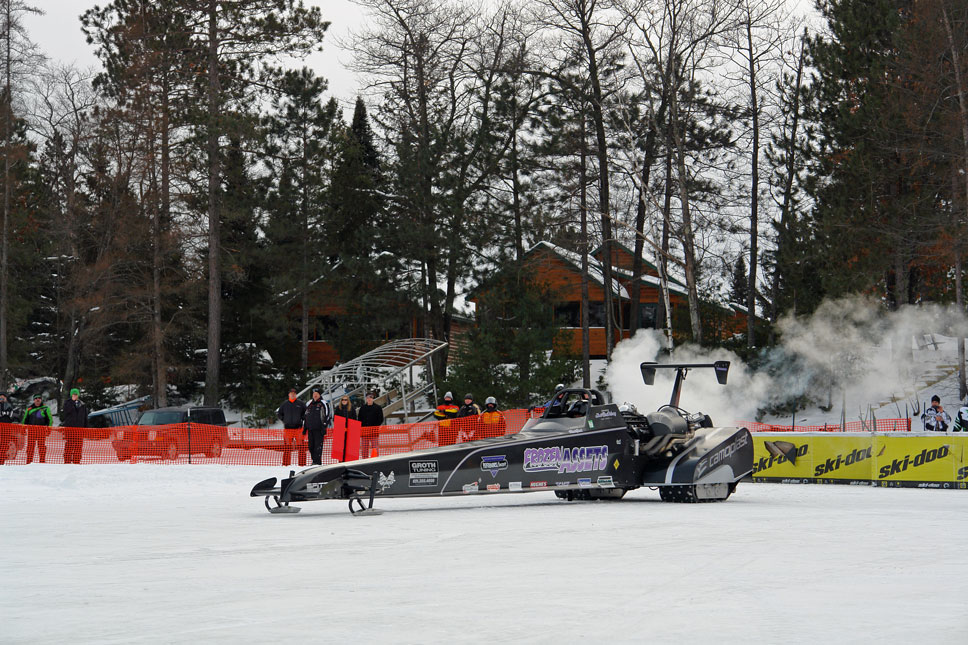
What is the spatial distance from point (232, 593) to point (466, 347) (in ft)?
84.0

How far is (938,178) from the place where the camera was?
28.0m

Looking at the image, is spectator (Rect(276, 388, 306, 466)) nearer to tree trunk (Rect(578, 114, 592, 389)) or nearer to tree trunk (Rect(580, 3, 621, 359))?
tree trunk (Rect(580, 3, 621, 359))

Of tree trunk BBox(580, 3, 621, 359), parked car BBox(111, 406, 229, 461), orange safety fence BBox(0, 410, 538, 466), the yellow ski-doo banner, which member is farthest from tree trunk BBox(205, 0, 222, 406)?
the yellow ski-doo banner

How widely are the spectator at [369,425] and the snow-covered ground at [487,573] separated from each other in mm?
7186

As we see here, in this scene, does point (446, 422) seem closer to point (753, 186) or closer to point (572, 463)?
point (572, 463)

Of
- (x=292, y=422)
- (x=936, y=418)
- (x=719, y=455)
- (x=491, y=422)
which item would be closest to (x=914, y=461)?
(x=936, y=418)

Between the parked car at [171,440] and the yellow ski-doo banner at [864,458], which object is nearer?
the yellow ski-doo banner at [864,458]

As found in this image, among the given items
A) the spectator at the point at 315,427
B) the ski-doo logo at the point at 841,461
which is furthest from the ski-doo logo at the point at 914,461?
the spectator at the point at 315,427

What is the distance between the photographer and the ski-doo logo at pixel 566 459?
13000 millimetres

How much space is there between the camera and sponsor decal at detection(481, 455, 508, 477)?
12.6m

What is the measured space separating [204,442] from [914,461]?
14.8 m

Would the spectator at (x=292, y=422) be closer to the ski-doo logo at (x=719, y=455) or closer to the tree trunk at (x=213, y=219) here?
the ski-doo logo at (x=719, y=455)

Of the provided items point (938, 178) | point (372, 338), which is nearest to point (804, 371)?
point (938, 178)

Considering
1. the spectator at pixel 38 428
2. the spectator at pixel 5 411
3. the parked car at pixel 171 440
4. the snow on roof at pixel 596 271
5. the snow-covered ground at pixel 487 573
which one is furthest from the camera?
the snow on roof at pixel 596 271
